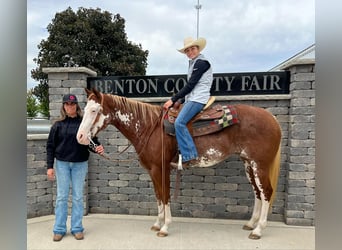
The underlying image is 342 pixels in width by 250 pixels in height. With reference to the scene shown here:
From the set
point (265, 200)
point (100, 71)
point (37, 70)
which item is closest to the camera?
point (265, 200)

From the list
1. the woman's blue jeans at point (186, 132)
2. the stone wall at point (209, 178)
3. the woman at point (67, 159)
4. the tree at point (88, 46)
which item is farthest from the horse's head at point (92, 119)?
the tree at point (88, 46)

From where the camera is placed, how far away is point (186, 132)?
3.16 metres

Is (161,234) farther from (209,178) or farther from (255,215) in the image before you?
(255,215)

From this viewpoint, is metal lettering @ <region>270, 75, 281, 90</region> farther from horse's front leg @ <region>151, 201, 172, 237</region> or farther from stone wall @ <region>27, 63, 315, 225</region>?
horse's front leg @ <region>151, 201, 172, 237</region>

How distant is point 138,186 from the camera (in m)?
4.26

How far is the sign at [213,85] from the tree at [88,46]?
10028mm

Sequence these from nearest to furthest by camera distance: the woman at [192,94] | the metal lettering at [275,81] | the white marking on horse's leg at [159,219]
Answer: the woman at [192,94]
the white marking on horse's leg at [159,219]
the metal lettering at [275,81]

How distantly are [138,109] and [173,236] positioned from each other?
1.70m

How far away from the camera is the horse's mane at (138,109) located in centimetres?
337

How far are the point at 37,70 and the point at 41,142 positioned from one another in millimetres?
12486

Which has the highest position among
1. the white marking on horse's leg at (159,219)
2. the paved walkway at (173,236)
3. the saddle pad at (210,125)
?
the saddle pad at (210,125)

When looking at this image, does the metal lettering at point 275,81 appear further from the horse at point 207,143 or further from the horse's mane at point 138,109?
the horse's mane at point 138,109
